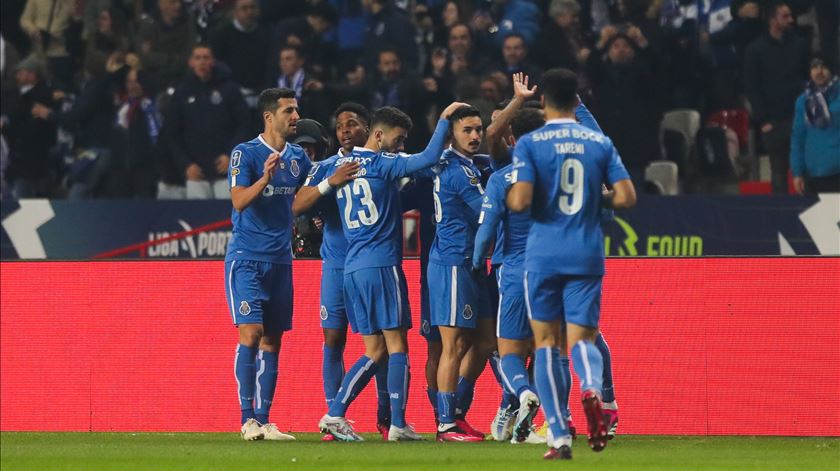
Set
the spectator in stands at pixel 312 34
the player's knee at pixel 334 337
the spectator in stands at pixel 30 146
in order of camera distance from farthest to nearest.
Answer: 1. the spectator in stands at pixel 30 146
2. the spectator in stands at pixel 312 34
3. the player's knee at pixel 334 337

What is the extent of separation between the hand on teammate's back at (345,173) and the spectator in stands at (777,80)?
756 centimetres

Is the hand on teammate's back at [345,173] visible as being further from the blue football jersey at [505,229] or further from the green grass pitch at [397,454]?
the green grass pitch at [397,454]

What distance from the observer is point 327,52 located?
18.7 m

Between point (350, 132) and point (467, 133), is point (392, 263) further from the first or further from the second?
point (350, 132)

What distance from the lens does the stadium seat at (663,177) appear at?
16.6 meters

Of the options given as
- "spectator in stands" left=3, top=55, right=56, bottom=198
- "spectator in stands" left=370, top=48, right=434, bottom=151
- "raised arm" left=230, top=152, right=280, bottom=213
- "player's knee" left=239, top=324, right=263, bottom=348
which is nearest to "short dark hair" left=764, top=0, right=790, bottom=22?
"spectator in stands" left=370, top=48, right=434, bottom=151

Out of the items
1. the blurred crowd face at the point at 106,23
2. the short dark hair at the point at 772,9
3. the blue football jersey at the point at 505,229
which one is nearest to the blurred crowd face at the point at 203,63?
the blurred crowd face at the point at 106,23

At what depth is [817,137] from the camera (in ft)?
52.4

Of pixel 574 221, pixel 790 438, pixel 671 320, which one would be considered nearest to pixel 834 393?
pixel 790 438

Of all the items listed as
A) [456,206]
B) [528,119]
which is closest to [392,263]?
[456,206]

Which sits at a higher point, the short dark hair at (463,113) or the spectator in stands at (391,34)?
the spectator in stands at (391,34)

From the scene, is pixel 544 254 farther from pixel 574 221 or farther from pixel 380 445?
pixel 380 445

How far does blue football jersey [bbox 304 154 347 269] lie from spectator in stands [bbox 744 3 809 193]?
7202mm

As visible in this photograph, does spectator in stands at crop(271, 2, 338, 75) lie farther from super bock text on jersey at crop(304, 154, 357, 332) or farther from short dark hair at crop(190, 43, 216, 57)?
super bock text on jersey at crop(304, 154, 357, 332)
